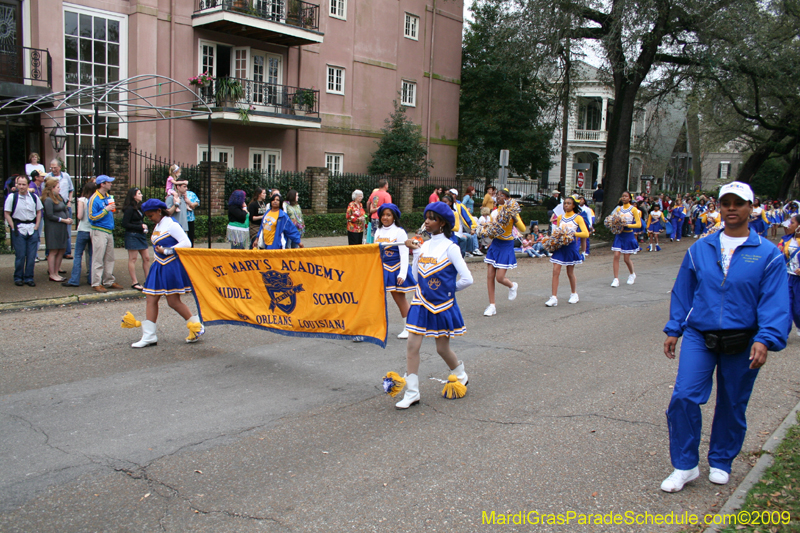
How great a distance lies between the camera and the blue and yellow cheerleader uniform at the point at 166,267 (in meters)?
7.61

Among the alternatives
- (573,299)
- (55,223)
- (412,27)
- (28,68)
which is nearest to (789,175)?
(412,27)

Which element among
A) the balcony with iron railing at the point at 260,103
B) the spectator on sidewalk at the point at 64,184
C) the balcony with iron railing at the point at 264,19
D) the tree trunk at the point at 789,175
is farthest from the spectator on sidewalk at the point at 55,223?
the tree trunk at the point at 789,175

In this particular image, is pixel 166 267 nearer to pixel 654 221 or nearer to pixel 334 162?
pixel 654 221

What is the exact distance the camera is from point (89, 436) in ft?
16.7

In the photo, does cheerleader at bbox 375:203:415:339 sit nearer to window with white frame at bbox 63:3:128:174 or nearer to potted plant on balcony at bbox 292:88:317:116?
window with white frame at bbox 63:3:128:174

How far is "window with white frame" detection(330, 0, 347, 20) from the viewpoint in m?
27.0

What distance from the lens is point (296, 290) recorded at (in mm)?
6984

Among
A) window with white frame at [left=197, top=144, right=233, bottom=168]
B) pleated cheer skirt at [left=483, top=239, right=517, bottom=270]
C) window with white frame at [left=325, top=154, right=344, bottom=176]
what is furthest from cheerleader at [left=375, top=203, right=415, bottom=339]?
window with white frame at [left=325, top=154, right=344, bottom=176]

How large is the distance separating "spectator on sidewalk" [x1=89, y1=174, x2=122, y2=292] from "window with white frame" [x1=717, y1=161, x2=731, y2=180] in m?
76.1

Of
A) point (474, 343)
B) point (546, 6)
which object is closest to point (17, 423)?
point (474, 343)

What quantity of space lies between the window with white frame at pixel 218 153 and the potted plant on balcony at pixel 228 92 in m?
1.79

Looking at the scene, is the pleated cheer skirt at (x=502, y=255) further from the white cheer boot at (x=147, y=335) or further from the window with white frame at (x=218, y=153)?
the window with white frame at (x=218, y=153)

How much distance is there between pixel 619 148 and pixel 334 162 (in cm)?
1183

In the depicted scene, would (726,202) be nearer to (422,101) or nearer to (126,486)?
(126,486)
